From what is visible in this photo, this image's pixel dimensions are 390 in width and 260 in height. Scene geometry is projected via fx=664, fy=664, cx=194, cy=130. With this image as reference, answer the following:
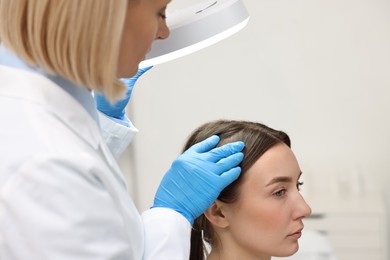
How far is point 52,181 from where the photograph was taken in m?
0.84

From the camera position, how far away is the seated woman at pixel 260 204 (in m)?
1.58

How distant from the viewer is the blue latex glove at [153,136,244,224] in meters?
1.32

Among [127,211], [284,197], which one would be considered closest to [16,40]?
[127,211]

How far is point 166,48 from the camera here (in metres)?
1.38

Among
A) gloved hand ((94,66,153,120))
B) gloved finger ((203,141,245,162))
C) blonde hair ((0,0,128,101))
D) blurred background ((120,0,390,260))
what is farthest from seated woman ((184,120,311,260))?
blurred background ((120,0,390,260))

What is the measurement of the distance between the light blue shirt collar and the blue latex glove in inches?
14.7

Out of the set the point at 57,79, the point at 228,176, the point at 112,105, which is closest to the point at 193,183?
the point at 228,176

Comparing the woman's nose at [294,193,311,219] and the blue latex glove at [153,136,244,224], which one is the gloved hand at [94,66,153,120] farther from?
the woman's nose at [294,193,311,219]

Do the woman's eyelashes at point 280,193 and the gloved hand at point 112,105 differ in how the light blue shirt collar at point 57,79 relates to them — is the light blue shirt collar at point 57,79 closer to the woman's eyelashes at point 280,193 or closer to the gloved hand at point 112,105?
the gloved hand at point 112,105

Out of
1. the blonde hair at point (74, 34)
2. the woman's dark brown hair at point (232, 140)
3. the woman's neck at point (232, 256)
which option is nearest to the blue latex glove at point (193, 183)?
the woman's dark brown hair at point (232, 140)

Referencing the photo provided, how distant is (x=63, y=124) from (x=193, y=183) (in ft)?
1.57

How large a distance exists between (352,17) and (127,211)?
2058 millimetres

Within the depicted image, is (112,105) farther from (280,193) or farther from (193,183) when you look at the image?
(280,193)

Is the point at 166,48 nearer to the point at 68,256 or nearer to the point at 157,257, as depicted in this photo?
the point at 157,257
